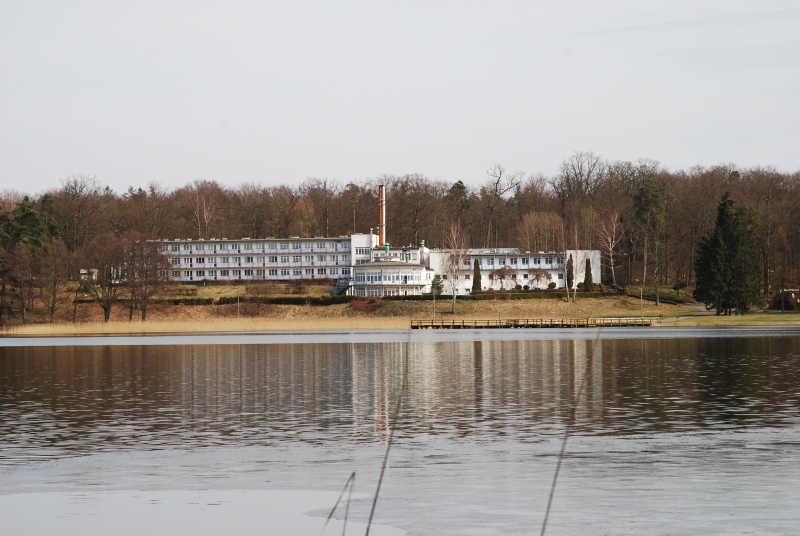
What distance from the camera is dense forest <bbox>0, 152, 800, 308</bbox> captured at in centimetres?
10900

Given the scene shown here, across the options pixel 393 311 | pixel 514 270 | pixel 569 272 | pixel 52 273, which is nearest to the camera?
pixel 52 273

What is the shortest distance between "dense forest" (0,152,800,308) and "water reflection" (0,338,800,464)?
5787 cm

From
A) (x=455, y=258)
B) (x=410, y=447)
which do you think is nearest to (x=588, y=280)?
(x=455, y=258)

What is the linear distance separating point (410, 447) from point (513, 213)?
4758 inches

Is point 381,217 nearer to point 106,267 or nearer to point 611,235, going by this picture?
point 611,235

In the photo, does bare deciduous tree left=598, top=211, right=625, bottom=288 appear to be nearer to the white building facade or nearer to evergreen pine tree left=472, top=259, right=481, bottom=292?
the white building facade

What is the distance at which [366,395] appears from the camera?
29312mm

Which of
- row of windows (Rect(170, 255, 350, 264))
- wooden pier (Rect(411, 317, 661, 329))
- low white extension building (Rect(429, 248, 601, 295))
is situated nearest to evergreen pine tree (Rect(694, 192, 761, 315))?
wooden pier (Rect(411, 317, 661, 329))

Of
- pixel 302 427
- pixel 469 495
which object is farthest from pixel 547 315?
pixel 469 495

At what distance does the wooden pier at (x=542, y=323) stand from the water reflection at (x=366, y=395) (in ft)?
113

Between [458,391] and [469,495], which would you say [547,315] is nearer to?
[458,391]

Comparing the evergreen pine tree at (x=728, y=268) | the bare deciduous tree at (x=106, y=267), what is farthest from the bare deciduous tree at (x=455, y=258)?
the bare deciduous tree at (x=106, y=267)

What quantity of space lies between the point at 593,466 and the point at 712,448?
3268mm

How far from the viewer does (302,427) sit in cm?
2230
